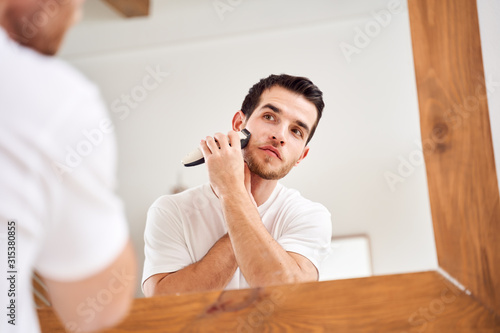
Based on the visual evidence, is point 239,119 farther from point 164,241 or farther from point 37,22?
point 37,22

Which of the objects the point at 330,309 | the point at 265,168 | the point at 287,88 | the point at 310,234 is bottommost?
the point at 330,309

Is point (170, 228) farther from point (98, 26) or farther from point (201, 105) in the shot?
point (98, 26)

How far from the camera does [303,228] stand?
2.47 feet

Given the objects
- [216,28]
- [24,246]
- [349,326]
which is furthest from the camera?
[216,28]

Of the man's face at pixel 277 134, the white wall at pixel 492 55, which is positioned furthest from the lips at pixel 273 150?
the white wall at pixel 492 55

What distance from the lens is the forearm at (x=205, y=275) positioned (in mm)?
724

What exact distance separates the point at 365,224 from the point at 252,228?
7.1 inches

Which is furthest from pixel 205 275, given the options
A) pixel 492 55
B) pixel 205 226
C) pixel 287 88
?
pixel 492 55

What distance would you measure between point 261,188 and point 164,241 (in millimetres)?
178

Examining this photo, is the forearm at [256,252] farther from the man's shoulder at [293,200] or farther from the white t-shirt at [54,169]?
the white t-shirt at [54,169]

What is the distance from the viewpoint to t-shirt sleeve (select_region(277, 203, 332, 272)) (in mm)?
737

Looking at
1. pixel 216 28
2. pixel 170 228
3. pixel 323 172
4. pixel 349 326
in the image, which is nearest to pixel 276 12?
pixel 216 28

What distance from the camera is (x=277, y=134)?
0.75 meters

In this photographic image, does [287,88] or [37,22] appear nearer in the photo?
[37,22]
